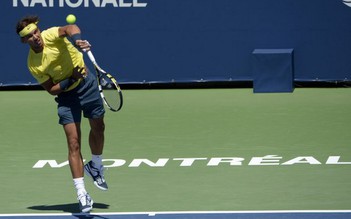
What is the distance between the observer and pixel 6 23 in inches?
729

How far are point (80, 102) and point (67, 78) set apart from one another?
0.24 meters

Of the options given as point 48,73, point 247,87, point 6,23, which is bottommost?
point 247,87

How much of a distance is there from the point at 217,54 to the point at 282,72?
43.9 inches

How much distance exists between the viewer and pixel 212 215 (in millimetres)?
9578

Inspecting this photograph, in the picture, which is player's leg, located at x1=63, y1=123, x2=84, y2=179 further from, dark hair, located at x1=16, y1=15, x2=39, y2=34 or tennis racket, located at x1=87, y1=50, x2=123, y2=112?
dark hair, located at x1=16, y1=15, x2=39, y2=34

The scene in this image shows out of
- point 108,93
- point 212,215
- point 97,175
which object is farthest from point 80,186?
point 212,215

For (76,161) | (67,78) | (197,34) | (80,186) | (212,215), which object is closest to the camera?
→ (212,215)

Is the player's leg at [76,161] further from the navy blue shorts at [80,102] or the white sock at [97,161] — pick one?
the white sock at [97,161]

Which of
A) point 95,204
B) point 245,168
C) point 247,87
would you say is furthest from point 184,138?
point 247,87

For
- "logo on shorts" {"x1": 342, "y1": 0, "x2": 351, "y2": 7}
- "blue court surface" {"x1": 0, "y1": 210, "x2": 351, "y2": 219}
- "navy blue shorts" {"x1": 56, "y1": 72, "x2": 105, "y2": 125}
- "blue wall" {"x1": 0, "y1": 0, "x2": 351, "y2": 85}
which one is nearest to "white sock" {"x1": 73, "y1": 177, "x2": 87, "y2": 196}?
"blue court surface" {"x1": 0, "y1": 210, "x2": 351, "y2": 219}

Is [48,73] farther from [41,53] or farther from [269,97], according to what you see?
[269,97]

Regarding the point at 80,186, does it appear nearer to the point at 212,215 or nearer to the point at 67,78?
the point at 67,78

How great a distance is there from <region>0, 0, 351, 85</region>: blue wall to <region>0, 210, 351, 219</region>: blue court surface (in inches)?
351

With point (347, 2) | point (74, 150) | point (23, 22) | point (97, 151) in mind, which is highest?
point (23, 22)
